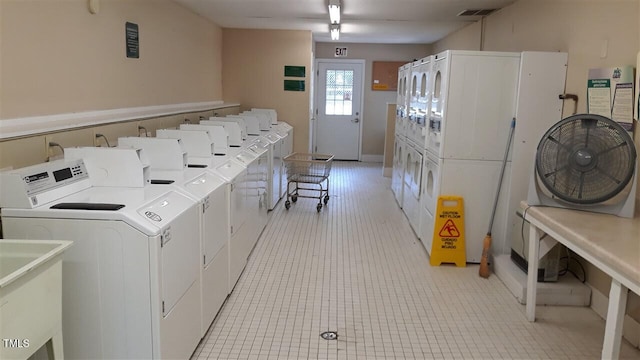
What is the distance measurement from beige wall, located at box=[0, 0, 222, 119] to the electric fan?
324cm

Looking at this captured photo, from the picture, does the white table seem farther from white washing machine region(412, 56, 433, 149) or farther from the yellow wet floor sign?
white washing machine region(412, 56, 433, 149)

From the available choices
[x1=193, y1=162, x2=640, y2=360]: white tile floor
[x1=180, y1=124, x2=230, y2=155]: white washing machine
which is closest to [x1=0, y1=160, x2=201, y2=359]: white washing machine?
[x1=193, y1=162, x2=640, y2=360]: white tile floor

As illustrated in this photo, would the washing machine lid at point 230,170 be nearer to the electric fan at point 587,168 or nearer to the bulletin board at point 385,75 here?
the electric fan at point 587,168

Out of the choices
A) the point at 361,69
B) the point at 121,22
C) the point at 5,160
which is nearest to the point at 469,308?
the point at 5,160

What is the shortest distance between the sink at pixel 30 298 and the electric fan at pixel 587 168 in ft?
9.17

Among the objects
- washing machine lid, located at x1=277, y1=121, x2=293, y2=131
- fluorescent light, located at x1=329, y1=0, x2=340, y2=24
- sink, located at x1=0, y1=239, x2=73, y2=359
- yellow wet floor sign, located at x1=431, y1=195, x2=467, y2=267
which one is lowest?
yellow wet floor sign, located at x1=431, y1=195, x2=467, y2=267

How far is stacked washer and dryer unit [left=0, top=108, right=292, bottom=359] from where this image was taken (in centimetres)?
207

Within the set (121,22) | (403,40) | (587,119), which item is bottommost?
(587,119)

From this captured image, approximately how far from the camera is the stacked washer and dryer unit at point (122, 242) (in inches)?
81.5

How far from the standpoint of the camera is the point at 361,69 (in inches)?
403

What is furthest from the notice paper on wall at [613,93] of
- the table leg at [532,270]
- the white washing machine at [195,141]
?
the white washing machine at [195,141]

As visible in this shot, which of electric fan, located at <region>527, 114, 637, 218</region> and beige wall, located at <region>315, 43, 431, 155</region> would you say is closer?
electric fan, located at <region>527, 114, 637, 218</region>

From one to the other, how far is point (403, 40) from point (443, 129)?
5604 mm

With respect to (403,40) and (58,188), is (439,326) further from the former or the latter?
(403,40)
